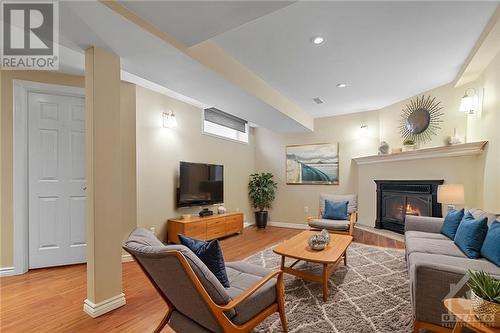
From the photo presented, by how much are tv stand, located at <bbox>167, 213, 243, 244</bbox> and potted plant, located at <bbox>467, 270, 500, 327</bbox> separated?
3436 mm

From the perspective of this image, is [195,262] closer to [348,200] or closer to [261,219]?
[348,200]

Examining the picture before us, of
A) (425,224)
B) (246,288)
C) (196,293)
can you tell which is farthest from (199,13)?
(425,224)

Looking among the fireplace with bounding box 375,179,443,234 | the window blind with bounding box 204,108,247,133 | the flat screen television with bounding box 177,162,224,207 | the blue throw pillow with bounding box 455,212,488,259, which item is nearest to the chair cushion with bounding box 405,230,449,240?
the blue throw pillow with bounding box 455,212,488,259

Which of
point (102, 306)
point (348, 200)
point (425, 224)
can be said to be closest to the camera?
point (102, 306)

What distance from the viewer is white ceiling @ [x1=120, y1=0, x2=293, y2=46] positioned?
1.79m

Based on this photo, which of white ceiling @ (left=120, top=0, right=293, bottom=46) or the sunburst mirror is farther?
the sunburst mirror

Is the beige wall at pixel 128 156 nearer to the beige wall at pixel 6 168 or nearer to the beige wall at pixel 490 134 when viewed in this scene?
the beige wall at pixel 6 168

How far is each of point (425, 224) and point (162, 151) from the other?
4.17 m

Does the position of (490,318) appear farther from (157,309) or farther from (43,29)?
(43,29)

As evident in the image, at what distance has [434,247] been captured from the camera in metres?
2.52

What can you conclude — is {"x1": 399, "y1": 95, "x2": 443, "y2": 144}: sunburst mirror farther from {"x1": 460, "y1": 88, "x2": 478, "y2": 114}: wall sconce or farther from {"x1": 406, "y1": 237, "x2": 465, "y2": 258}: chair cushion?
{"x1": 406, "y1": 237, "x2": 465, "y2": 258}: chair cushion

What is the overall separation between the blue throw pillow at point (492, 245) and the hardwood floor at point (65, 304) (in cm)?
277

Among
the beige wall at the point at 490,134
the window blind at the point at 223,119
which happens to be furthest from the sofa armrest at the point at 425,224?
the window blind at the point at 223,119

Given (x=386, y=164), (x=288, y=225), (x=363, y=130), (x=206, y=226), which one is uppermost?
(x=363, y=130)
